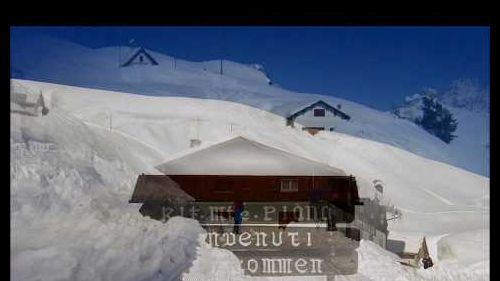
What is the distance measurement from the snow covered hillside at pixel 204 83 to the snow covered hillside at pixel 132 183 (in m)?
0.02

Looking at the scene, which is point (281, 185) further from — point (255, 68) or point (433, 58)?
point (433, 58)

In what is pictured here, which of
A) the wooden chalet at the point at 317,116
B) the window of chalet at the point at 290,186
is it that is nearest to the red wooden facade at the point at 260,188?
the window of chalet at the point at 290,186

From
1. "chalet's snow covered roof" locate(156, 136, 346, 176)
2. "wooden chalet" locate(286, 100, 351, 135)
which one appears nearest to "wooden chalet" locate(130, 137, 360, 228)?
"chalet's snow covered roof" locate(156, 136, 346, 176)

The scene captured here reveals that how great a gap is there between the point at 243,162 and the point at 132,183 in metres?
0.36

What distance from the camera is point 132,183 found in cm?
238

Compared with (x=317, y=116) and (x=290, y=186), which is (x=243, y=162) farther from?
(x=317, y=116)

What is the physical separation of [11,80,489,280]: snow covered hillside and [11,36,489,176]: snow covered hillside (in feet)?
0.08

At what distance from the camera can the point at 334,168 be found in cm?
→ 241

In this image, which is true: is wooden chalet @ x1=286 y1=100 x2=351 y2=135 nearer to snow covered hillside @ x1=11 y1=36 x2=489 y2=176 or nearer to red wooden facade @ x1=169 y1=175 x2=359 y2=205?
snow covered hillside @ x1=11 y1=36 x2=489 y2=176

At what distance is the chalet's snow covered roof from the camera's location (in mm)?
2395

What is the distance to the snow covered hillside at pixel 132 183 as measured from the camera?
237 centimetres

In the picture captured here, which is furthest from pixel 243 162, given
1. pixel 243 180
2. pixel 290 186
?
pixel 290 186

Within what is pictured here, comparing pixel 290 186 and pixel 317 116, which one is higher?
pixel 317 116
